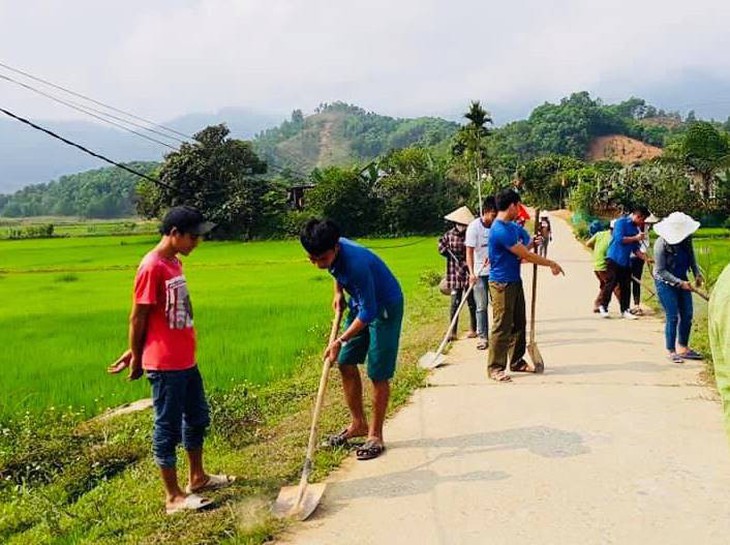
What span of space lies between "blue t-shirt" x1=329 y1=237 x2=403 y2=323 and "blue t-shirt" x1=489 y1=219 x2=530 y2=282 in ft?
5.94

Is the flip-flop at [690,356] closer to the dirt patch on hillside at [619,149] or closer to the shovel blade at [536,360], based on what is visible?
the shovel blade at [536,360]

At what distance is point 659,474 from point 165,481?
2.65m

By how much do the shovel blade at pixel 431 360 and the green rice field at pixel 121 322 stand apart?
4.43ft

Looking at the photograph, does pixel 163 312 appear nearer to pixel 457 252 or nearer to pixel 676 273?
pixel 457 252

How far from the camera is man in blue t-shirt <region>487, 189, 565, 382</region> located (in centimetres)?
582

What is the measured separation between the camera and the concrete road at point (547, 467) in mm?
3367

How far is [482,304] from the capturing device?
743 cm

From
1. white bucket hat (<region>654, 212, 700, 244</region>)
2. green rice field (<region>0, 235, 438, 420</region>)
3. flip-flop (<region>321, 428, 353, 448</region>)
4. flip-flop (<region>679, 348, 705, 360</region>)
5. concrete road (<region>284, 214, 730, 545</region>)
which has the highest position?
white bucket hat (<region>654, 212, 700, 244</region>)

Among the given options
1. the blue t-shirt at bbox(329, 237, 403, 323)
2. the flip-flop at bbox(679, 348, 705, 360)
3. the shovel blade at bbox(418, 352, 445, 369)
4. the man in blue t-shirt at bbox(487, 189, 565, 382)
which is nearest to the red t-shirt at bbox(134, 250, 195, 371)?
the blue t-shirt at bbox(329, 237, 403, 323)

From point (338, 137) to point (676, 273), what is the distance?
171241 millimetres

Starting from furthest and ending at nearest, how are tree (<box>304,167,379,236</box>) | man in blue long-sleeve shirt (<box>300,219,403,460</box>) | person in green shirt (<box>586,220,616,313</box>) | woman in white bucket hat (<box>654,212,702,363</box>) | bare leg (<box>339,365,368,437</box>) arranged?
tree (<box>304,167,379,236</box>)
person in green shirt (<box>586,220,616,313</box>)
woman in white bucket hat (<box>654,212,702,363</box>)
bare leg (<box>339,365,368,437</box>)
man in blue long-sleeve shirt (<box>300,219,403,460</box>)

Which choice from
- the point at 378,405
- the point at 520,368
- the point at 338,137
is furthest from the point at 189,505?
the point at 338,137

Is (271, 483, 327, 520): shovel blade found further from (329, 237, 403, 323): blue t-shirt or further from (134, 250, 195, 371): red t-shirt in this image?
(329, 237, 403, 323): blue t-shirt

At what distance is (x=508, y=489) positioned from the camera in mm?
3795
